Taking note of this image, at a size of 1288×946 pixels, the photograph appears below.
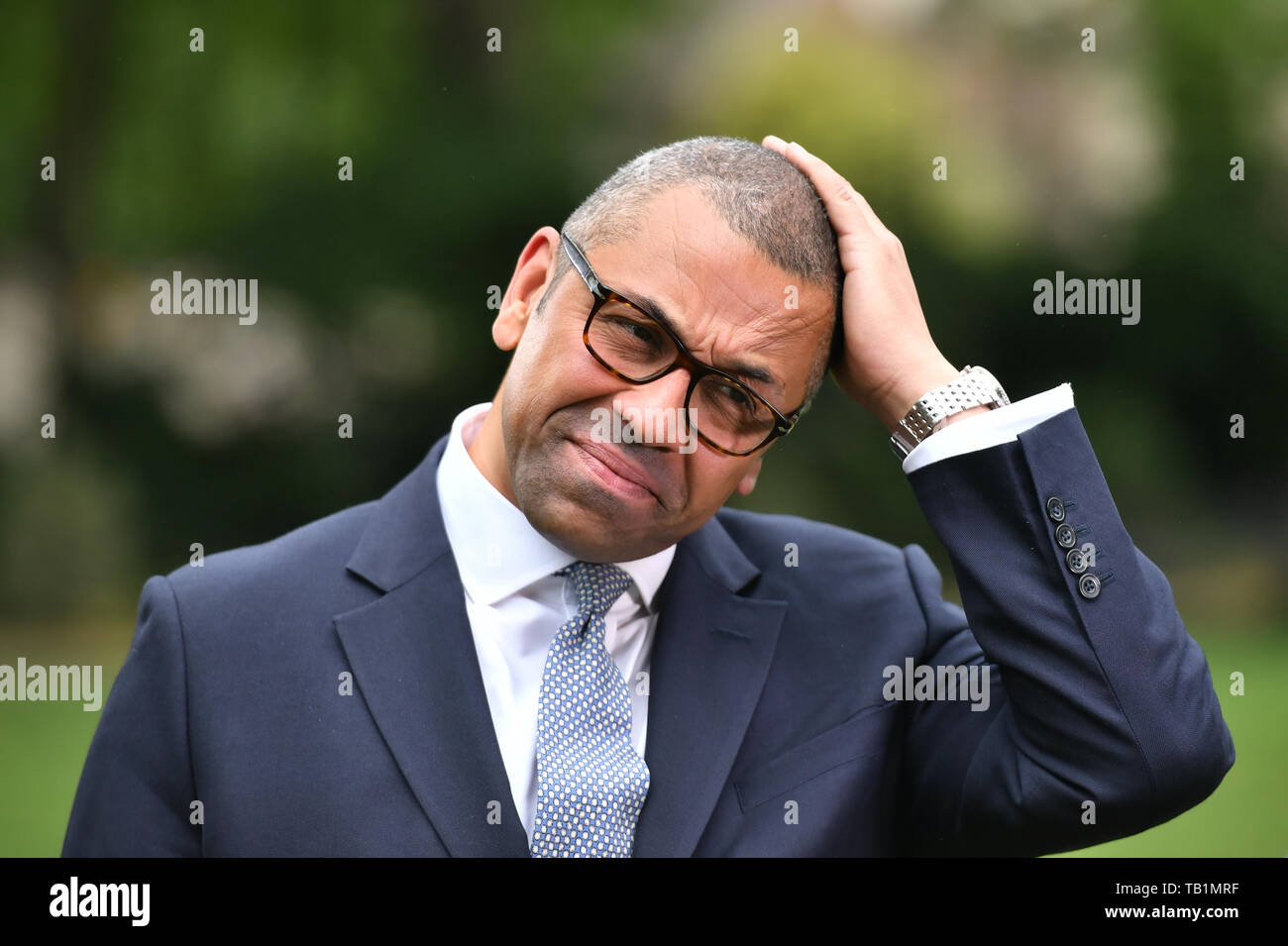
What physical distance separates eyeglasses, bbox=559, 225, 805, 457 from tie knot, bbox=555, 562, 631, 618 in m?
0.31

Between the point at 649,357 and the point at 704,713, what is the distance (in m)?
0.63

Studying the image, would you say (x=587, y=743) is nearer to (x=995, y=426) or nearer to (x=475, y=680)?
(x=475, y=680)

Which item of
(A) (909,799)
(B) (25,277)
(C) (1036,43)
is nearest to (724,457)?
(A) (909,799)

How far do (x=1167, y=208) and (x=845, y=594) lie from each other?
29.1 ft

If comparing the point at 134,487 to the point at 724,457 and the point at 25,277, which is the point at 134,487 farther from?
the point at 724,457

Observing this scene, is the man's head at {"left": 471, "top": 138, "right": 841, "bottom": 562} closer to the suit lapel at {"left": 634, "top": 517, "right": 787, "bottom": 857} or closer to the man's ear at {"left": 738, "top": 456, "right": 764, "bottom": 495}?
the man's ear at {"left": 738, "top": 456, "right": 764, "bottom": 495}

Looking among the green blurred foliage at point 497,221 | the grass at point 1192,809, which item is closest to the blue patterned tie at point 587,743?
the grass at point 1192,809

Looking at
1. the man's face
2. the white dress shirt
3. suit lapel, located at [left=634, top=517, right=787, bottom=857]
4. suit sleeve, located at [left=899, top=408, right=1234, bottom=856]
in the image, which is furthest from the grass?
the man's face

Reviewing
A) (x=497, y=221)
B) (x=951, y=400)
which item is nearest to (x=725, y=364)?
(x=951, y=400)

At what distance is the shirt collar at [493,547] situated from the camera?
2186 mm

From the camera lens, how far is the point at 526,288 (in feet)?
7.47

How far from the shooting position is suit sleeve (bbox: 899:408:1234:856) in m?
2.01

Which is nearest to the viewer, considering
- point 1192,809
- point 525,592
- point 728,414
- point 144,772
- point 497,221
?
point 144,772

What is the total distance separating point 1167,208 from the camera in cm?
1010
